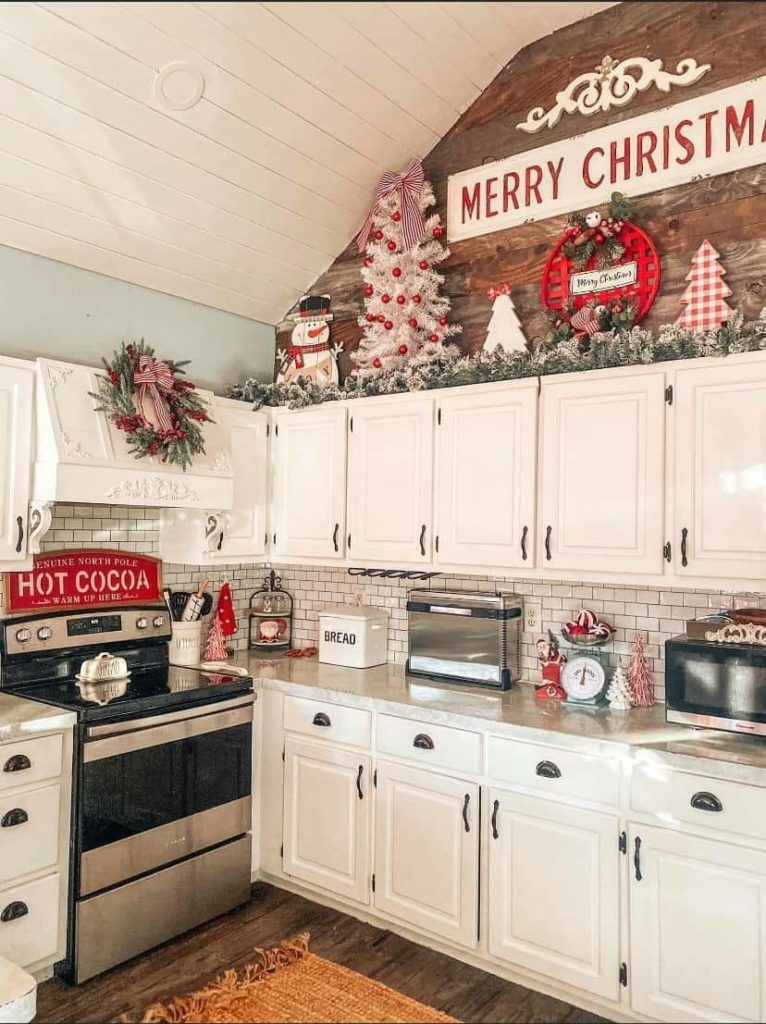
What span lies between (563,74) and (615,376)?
4.19 ft

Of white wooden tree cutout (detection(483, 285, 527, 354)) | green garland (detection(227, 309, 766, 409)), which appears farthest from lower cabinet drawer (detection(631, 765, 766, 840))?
white wooden tree cutout (detection(483, 285, 527, 354))

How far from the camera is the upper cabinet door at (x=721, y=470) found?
240 cm

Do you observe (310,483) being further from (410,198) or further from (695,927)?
(695,927)

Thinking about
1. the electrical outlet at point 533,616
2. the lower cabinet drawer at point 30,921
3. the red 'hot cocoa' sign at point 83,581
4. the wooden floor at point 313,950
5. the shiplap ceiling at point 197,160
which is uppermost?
the shiplap ceiling at point 197,160

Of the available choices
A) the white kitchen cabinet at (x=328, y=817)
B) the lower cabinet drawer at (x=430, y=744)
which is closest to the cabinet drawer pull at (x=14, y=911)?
the white kitchen cabinet at (x=328, y=817)

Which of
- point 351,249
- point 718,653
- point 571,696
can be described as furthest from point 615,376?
point 351,249

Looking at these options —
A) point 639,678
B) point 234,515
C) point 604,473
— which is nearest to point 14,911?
point 234,515

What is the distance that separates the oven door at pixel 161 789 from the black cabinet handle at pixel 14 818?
0.56 feet

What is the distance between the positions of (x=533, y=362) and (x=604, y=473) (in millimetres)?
492

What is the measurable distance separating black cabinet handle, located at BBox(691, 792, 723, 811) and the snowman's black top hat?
2605mm

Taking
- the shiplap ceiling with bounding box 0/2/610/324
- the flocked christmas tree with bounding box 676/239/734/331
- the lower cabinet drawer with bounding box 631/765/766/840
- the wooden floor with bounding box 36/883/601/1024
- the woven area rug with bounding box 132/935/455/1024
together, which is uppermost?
the shiplap ceiling with bounding box 0/2/610/324

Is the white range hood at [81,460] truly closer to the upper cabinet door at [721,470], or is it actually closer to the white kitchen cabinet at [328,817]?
the white kitchen cabinet at [328,817]

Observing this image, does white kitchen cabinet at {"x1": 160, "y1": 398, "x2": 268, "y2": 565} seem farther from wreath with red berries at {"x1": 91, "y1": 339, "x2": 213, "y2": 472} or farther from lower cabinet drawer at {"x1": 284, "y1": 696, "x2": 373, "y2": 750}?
lower cabinet drawer at {"x1": 284, "y1": 696, "x2": 373, "y2": 750}

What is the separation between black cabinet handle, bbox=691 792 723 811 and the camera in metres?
2.17
